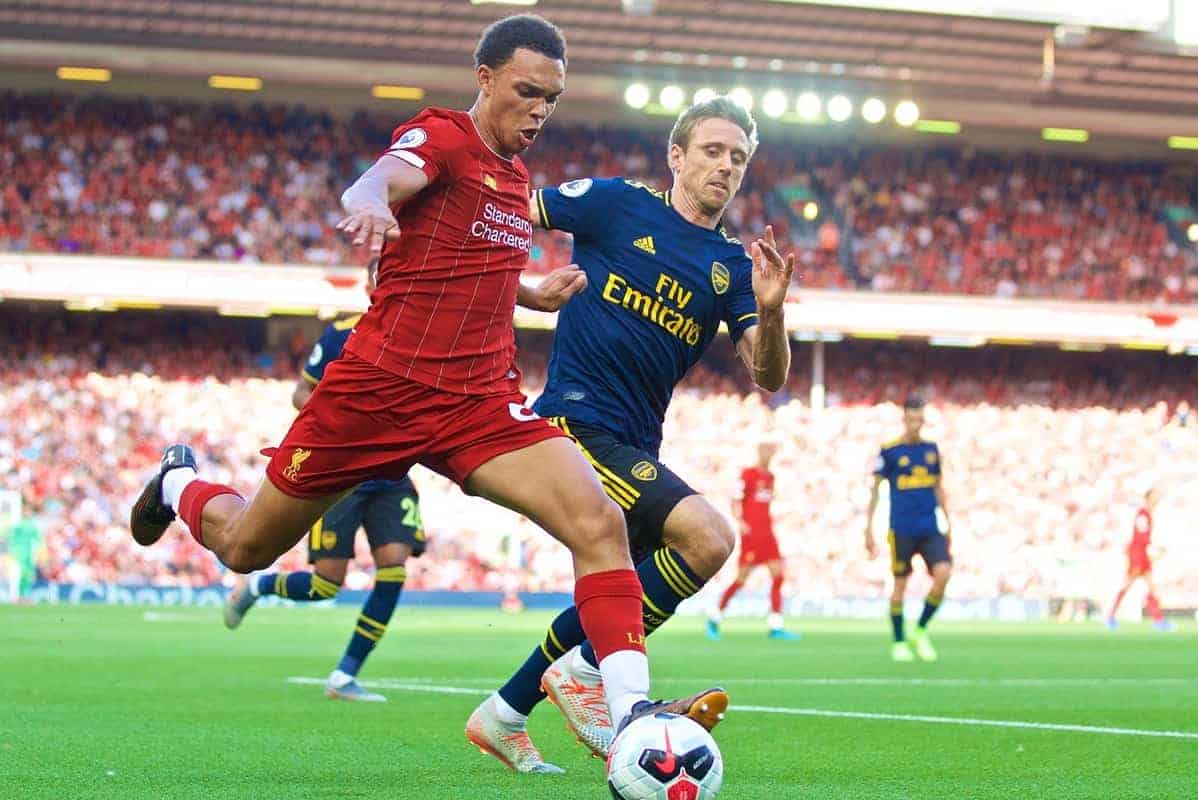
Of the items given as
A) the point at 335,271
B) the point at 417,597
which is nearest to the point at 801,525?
the point at 417,597

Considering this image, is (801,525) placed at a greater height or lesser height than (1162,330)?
lesser

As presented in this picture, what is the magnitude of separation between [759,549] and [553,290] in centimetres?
1466

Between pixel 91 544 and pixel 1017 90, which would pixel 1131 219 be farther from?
pixel 91 544

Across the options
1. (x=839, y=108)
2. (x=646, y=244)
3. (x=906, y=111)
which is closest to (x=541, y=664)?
(x=646, y=244)

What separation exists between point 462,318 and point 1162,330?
30.4 meters

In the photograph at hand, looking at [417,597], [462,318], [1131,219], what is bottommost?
[417,597]

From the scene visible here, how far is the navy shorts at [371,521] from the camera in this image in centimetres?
995

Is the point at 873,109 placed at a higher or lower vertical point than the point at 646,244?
higher

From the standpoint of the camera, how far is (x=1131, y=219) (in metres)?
36.2

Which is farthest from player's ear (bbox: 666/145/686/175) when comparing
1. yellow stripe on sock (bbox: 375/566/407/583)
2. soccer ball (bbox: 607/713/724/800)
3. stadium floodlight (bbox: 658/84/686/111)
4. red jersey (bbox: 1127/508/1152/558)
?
stadium floodlight (bbox: 658/84/686/111)

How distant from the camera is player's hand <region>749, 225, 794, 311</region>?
5738 mm

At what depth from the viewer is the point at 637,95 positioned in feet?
101

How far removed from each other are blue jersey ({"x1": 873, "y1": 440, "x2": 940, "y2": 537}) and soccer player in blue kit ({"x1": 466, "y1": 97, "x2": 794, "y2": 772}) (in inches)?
353

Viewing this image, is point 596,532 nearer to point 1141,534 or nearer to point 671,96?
point 1141,534
